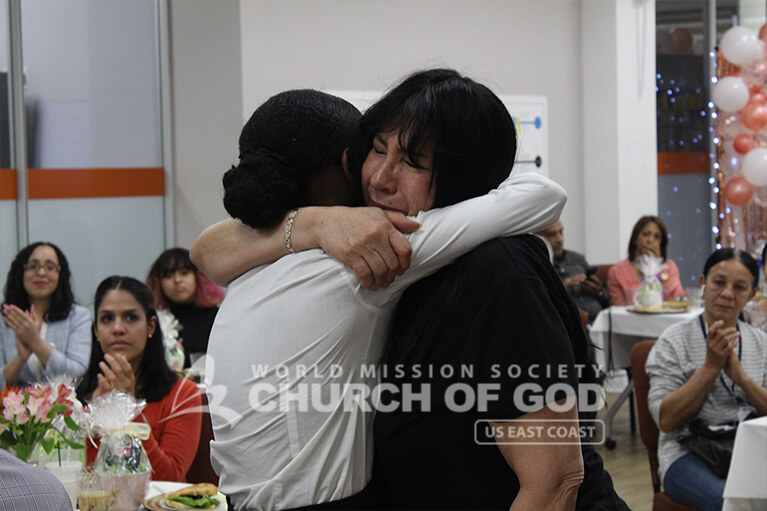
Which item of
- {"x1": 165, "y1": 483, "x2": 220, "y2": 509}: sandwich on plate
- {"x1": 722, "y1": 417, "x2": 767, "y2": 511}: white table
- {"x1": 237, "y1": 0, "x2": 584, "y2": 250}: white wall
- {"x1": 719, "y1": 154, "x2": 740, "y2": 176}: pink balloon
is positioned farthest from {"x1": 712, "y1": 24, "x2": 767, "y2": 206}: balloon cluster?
{"x1": 165, "y1": 483, "x2": 220, "y2": 509}: sandwich on plate

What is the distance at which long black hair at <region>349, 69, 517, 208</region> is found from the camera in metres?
1.43

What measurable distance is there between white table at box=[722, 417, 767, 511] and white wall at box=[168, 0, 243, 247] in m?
4.34

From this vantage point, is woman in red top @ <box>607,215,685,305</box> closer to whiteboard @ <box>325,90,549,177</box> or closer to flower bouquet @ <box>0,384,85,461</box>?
whiteboard @ <box>325,90,549,177</box>

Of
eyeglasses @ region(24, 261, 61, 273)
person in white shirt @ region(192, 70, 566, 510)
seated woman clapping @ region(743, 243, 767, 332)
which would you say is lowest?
seated woman clapping @ region(743, 243, 767, 332)

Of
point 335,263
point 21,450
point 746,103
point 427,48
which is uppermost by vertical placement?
point 427,48

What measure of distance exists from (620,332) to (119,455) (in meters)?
4.43

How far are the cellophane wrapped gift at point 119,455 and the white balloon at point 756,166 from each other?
7345 mm

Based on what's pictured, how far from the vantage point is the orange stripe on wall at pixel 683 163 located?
952 cm

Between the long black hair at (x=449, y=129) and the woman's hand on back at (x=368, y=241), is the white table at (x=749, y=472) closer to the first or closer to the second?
the long black hair at (x=449, y=129)

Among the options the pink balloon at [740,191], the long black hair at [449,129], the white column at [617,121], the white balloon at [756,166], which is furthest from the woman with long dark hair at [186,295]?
the pink balloon at [740,191]

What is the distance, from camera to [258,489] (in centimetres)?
141

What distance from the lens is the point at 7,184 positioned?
21.1ft

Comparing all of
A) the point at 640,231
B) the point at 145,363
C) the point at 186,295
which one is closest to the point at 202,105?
the point at 186,295

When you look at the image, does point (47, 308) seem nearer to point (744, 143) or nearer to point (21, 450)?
point (21, 450)
